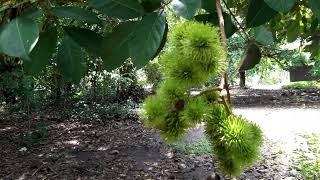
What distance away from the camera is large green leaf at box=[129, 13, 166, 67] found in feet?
2.34

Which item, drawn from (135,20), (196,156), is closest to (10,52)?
(135,20)

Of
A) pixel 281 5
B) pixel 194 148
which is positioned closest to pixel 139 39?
pixel 281 5

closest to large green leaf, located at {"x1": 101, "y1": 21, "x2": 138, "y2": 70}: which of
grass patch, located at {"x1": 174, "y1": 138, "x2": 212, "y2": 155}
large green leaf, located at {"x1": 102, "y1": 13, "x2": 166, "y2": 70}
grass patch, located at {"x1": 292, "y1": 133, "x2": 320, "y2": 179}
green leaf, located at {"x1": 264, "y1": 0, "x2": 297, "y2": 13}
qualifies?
large green leaf, located at {"x1": 102, "y1": 13, "x2": 166, "y2": 70}

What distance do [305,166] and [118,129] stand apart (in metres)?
2.66

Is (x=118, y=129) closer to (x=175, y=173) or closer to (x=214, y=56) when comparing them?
(x=175, y=173)

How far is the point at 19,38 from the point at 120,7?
0.21 meters

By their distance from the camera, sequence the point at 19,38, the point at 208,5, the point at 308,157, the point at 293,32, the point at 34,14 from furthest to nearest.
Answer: the point at 308,157 < the point at 293,32 < the point at 208,5 < the point at 34,14 < the point at 19,38

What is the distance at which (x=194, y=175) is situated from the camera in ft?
13.2

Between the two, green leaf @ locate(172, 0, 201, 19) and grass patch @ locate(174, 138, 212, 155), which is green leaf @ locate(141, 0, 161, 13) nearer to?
green leaf @ locate(172, 0, 201, 19)

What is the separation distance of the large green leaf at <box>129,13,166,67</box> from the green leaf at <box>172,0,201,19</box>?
36 millimetres

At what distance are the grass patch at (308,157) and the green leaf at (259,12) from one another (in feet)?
10.0

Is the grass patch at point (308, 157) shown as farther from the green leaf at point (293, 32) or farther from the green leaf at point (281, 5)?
the green leaf at point (281, 5)

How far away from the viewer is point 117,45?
825 mm

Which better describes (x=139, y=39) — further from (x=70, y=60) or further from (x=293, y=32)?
(x=293, y=32)
